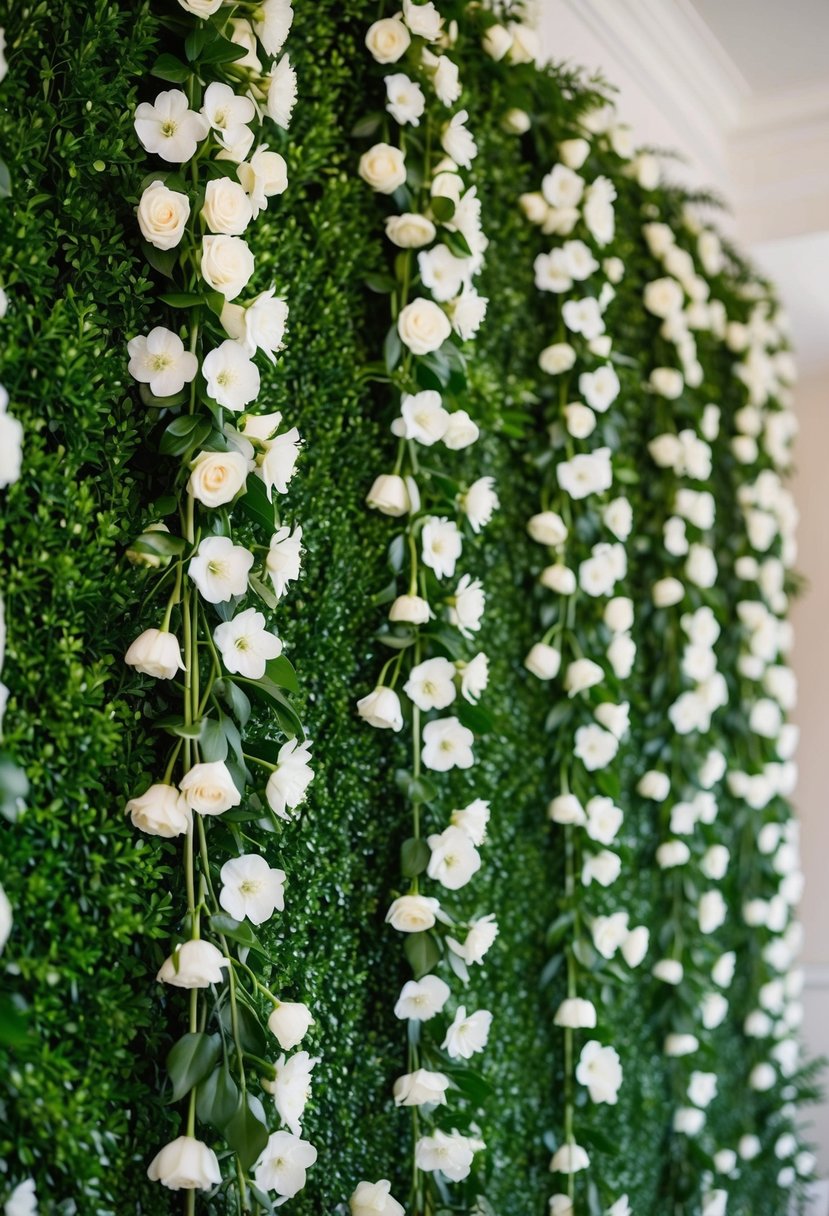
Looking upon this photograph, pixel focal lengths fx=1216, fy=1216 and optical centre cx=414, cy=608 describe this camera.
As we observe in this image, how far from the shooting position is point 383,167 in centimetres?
200

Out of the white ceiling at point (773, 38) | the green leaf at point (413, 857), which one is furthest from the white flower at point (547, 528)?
the white ceiling at point (773, 38)

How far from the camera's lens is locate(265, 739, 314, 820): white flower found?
64.0 inches

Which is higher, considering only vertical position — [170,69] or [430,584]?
→ [170,69]

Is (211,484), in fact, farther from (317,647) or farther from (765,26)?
(765,26)

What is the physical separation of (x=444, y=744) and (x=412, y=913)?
29 cm

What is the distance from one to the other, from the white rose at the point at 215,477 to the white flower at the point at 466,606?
2.03ft

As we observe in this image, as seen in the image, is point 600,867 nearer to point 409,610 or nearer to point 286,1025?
point 409,610

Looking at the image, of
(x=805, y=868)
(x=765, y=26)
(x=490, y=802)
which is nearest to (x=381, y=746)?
(x=490, y=802)

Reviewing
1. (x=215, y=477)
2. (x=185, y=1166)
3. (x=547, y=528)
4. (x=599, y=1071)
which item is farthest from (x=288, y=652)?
(x=599, y=1071)

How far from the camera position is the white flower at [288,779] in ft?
5.33

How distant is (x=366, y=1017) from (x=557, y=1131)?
0.72m

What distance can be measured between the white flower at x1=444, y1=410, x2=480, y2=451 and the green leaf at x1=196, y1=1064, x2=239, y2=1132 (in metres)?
1.09

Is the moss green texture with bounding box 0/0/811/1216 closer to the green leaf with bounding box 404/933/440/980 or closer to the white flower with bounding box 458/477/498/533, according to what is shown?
the green leaf with bounding box 404/933/440/980

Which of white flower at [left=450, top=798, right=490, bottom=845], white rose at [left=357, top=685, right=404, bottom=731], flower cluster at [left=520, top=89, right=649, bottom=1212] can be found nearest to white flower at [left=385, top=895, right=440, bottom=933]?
white flower at [left=450, top=798, right=490, bottom=845]
